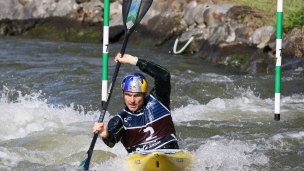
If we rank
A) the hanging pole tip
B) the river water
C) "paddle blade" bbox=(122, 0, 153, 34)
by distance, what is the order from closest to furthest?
the river water, "paddle blade" bbox=(122, 0, 153, 34), the hanging pole tip

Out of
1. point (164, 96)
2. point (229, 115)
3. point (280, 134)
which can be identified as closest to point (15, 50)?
point (229, 115)

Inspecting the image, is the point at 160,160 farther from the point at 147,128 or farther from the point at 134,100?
the point at 134,100

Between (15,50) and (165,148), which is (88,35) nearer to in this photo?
(15,50)

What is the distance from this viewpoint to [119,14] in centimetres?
1791

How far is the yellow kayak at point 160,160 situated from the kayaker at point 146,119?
185 millimetres

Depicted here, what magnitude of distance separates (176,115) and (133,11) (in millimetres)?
2432

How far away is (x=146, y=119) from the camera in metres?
5.13

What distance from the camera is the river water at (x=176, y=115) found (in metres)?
5.98

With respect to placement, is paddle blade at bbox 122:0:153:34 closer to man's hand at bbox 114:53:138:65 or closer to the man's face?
man's hand at bbox 114:53:138:65

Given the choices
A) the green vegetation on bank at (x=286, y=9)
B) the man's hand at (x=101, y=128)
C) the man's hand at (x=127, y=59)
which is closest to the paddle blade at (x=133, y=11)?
the man's hand at (x=127, y=59)

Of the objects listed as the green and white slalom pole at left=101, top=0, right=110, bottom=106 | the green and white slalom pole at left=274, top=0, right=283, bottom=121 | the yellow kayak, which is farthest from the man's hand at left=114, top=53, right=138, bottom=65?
the green and white slalom pole at left=274, top=0, right=283, bottom=121

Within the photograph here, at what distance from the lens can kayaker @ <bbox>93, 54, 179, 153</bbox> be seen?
5070 millimetres

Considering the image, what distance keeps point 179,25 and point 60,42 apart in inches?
142

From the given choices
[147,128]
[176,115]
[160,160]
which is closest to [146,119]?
[147,128]
